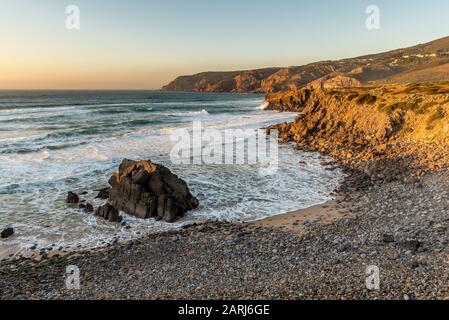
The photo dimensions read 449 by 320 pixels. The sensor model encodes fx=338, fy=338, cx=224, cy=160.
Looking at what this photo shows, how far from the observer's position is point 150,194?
21.2 meters

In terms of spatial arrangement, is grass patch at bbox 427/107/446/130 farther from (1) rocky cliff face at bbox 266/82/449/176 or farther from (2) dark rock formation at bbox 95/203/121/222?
(2) dark rock formation at bbox 95/203/121/222

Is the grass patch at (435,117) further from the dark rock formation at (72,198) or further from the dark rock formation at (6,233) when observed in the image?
the dark rock formation at (6,233)

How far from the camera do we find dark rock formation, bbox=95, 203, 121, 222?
65.5ft

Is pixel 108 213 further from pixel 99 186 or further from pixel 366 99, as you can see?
pixel 366 99

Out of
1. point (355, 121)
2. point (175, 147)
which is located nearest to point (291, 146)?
point (355, 121)

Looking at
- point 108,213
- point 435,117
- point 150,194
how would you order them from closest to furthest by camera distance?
1. point 108,213
2. point 150,194
3. point 435,117

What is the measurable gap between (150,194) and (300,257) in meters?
10.8

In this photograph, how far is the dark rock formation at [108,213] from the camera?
1995 centimetres

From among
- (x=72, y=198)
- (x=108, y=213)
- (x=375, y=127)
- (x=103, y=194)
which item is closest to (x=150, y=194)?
A: (x=108, y=213)

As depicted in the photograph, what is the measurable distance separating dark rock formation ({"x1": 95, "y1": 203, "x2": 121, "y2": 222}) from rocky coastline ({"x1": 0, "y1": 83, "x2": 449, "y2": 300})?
3.44m

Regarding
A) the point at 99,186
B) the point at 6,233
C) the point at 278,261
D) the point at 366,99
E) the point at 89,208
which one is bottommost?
the point at 278,261

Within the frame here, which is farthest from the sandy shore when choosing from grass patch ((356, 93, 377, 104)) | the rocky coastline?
grass patch ((356, 93, 377, 104))

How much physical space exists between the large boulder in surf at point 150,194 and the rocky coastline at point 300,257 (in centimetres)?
225
